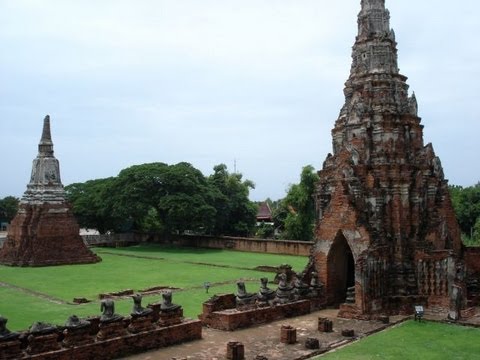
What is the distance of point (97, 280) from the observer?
78.9 ft

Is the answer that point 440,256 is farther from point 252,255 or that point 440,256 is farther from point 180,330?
point 252,255

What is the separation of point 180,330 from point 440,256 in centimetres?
784

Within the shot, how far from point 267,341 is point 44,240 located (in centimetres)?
2215

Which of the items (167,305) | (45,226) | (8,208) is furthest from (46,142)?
(8,208)

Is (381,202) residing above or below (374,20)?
below

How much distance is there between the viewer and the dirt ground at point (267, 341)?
1109 cm

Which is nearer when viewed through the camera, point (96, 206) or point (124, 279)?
point (124, 279)

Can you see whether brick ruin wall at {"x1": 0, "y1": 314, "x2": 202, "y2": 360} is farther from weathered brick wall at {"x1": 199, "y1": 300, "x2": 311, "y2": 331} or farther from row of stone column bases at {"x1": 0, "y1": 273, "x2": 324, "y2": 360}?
weathered brick wall at {"x1": 199, "y1": 300, "x2": 311, "y2": 331}

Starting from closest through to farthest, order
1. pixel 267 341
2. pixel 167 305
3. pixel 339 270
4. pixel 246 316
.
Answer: pixel 267 341 → pixel 167 305 → pixel 246 316 → pixel 339 270

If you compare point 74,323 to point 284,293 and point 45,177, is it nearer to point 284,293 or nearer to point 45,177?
point 284,293

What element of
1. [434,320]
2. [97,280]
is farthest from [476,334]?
[97,280]

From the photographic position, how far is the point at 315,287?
16078 millimetres

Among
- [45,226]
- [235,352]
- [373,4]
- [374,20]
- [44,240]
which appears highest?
[373,4]

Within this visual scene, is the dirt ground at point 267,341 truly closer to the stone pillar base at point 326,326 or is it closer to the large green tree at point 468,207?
the stone pillar base at point 326,326
